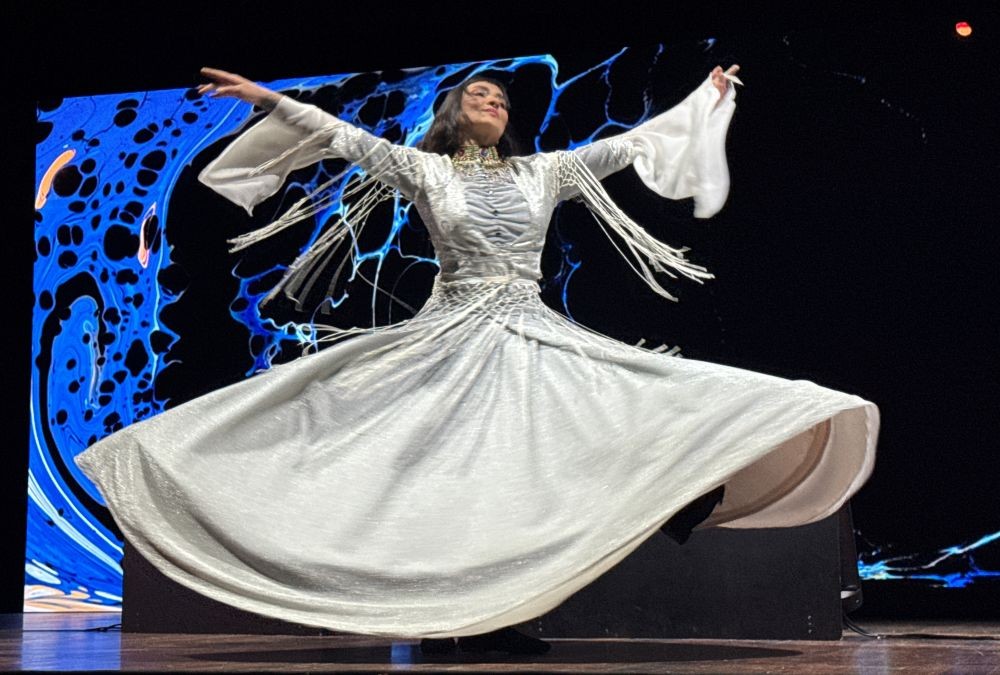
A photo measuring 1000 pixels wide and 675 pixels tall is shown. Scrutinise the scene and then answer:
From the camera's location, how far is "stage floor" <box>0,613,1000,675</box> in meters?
2.26

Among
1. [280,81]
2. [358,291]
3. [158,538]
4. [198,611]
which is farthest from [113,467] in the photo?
[280,81]

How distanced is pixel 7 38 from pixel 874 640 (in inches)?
149

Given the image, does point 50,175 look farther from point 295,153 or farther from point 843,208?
point 843,208

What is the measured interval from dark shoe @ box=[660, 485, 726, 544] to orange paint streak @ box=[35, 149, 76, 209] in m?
3.76

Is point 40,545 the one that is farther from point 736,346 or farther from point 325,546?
point 325,546

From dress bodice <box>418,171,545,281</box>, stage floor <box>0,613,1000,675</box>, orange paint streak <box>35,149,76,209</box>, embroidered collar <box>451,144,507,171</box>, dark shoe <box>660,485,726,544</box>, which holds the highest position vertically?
orange paint streak <box>35,149,76,209</box>

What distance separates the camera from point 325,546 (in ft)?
7.96

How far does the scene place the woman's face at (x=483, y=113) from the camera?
3.03 metres

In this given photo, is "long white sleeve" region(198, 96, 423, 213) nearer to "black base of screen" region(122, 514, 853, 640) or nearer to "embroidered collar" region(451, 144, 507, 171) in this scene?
"embroidered collar" region(451, 144, 507, 171)

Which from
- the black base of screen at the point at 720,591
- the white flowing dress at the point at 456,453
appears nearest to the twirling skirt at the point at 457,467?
the white flowing dress at the point at 456,453

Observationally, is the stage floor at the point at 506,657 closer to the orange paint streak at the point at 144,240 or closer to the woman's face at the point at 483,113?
the woman's face at the point at 483,113

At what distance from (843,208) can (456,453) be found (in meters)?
2.48

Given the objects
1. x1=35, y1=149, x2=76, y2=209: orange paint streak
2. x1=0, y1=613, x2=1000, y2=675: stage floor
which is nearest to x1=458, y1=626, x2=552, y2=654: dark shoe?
x1=0, y1=613, x2=1000, y2=675: stage floor

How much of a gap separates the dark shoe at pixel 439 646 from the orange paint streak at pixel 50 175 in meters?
3.53
